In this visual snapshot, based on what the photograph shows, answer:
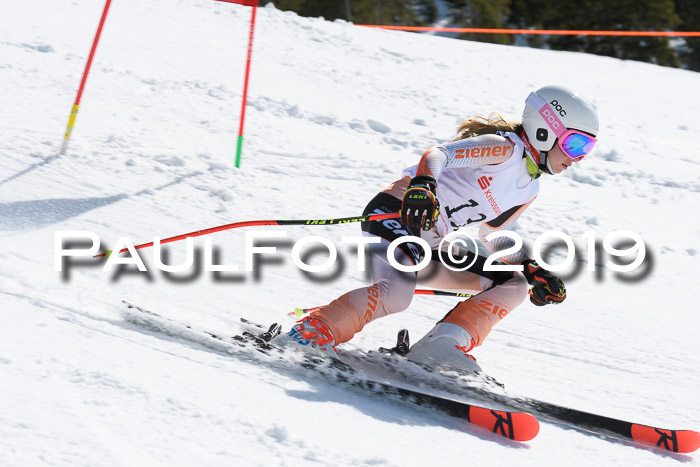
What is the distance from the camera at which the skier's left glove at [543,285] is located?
3.25 m

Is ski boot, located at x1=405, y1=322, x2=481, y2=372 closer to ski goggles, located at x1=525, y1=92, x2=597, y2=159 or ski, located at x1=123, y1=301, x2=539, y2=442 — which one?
ski, located at x1=123, y1=301, x2=539, y2=442

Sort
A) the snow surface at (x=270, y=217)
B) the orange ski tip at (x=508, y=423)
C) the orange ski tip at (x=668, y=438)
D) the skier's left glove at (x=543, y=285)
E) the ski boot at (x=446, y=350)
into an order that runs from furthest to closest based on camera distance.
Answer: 1. the skier's left glove at (x=543, y=285)
2. the ski boot at (x=446, y=350)
3. the orange ski tip at (x=668, y=438)
4. the orange ski tip at (x=508, y=423)
5. the snow surface at (x=270, y=217)

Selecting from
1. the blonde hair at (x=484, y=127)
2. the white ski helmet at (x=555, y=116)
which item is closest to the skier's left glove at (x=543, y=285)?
the white ski helmet at (x=555, y=116)

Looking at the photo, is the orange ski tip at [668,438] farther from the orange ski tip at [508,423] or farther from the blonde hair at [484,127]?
the blonde hair at [484,127]

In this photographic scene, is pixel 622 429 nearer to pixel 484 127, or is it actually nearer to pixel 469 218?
pixel 469 218

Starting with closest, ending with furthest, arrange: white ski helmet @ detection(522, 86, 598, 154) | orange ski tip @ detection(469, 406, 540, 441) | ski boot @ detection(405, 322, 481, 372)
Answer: orange ski tip @ detection(469, 406, 540, 441) < ski boot @ detection(405, 322, 481, 372) < white ski helmet @ detection(522, 86, 598, 154)

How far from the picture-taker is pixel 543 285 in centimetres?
328

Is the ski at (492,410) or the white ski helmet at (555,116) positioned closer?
the ski at (492,410)

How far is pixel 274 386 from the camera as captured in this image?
8.37 feet

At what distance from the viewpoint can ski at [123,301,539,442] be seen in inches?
99.1

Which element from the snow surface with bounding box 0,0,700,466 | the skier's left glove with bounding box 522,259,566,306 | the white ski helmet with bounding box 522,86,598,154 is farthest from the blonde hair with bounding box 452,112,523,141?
the snow surface with bounding box 0,0,700,466

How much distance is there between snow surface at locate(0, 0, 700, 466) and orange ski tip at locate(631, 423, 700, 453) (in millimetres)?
45

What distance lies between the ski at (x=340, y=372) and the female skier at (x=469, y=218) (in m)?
0.10

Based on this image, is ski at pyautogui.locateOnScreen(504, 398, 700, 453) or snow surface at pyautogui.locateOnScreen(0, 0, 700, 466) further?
ski at pyautogui.locateOnScreen(504, 398, 700, 453)
